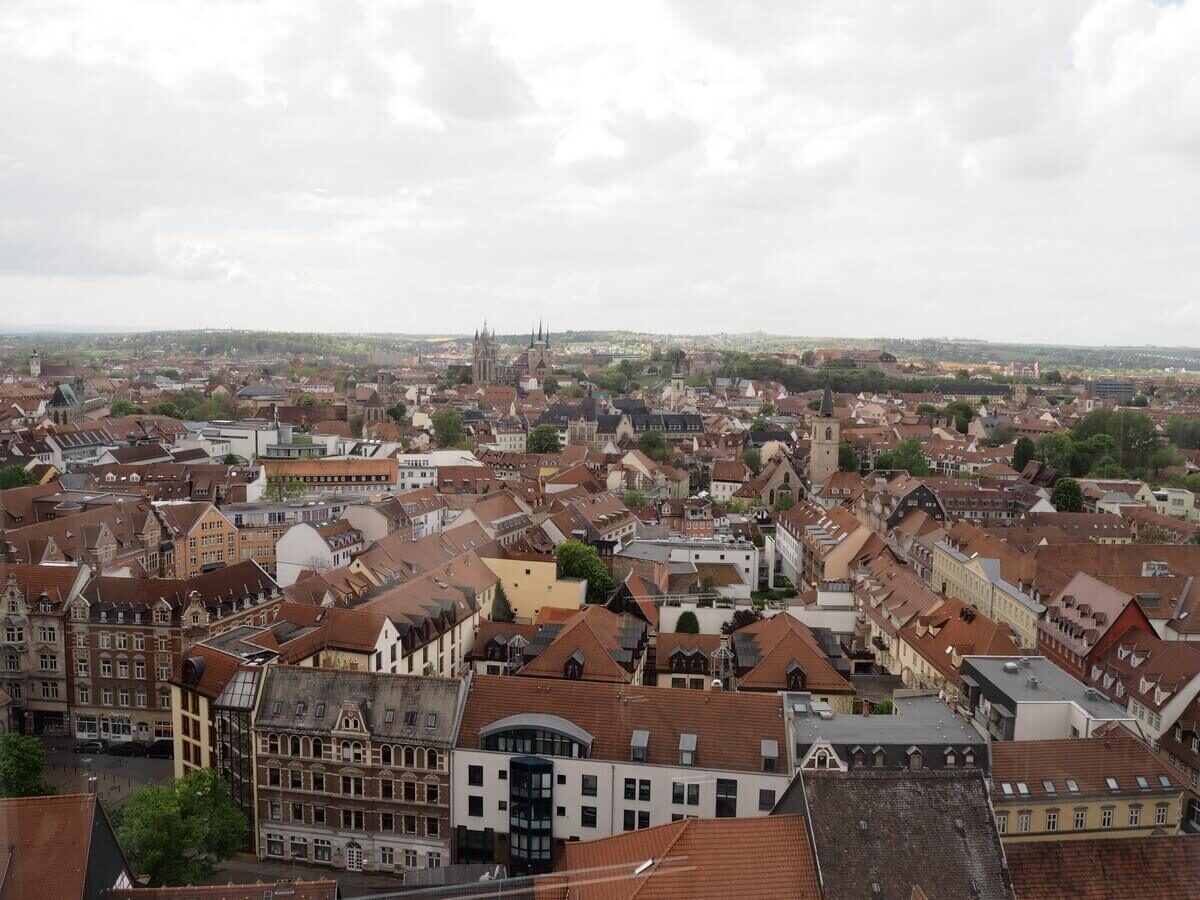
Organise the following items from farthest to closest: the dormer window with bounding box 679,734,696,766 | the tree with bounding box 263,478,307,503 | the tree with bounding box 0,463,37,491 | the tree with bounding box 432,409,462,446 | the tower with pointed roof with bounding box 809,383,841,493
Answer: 1. the tree with bounding box 432,409,462,446
2. the tower with pointed roof with bounding box 809,383,841,493
3. the tree with bounding box 263,478,307,503
4. the tree with bounding box 0,463,37,491
5. the dormer window with bounding box 679,734,696,766

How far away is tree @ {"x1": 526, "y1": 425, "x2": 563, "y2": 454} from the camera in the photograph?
87.9 feet

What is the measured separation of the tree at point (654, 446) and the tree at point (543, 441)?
2291 millimetres

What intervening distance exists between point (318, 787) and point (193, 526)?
7930 mm

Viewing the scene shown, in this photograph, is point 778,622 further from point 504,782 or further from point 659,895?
point 659,895

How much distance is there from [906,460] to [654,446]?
6.61 meters

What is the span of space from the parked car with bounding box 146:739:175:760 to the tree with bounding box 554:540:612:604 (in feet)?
16.9

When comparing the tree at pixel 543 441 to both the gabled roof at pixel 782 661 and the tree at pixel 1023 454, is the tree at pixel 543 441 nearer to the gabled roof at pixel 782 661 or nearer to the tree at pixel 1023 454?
the tree at pixel 1023 454

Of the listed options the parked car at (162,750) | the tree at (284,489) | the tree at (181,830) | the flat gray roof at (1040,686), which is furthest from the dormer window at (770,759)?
the tree at (284,489)

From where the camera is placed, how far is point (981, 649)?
939 centimetres

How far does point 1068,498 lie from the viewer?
67.6ft

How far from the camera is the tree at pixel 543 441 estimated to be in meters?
26.8

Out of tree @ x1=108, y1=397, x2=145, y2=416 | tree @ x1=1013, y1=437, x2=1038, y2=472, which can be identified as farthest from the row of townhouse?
tree @ x1=108, y1=397, x2=145, y2=416

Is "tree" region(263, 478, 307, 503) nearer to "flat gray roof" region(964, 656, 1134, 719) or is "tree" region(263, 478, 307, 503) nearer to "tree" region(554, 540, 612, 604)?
"tree" region(554, 540, 612, 604)

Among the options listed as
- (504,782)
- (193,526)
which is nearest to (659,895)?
(504,782)
